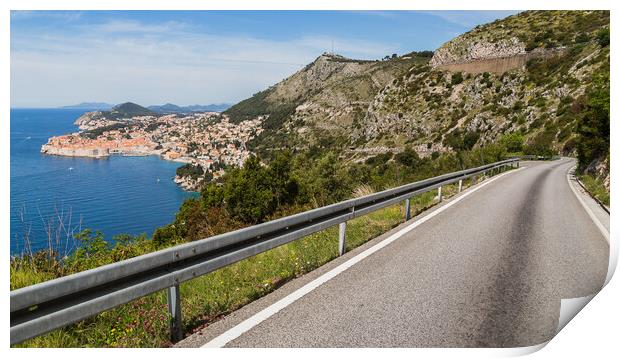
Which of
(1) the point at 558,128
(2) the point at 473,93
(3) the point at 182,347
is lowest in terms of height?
(3) the point at 182,347

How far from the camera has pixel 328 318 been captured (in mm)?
4312

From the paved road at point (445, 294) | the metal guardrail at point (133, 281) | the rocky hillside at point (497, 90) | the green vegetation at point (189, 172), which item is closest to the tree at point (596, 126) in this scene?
the paved road at point (445, 294)

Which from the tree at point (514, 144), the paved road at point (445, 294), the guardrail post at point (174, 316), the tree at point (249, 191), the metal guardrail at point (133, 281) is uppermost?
the tree at point (514, 144)

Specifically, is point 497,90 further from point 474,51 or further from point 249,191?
point 249,191

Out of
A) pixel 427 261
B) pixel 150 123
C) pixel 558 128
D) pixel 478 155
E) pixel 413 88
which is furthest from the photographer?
pixel 150 123

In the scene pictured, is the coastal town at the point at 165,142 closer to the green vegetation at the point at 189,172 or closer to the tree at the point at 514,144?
the green vegetation at the point at 189,172

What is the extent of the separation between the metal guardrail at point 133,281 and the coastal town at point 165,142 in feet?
207

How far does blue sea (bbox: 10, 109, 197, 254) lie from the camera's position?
7.03m

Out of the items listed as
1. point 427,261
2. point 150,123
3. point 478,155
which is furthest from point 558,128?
point 150,123

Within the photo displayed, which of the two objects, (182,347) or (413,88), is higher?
(413,88)

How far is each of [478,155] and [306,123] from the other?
398ft

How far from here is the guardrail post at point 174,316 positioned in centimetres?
392

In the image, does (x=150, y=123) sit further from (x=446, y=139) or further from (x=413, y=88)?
(x=446, y=139)

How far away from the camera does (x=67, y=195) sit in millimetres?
39188
